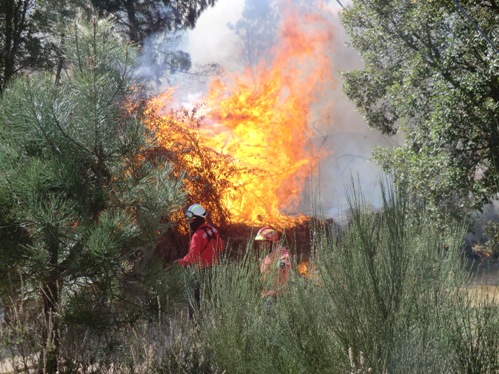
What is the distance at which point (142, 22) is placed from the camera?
18656mm

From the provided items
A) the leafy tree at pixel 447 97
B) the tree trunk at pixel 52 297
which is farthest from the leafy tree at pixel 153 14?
the tree trunk at pixel 52 297

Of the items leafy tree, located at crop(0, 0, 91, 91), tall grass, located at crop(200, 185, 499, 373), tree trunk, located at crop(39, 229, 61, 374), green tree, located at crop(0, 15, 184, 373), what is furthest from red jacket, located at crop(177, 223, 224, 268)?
leafy tree, located at crop(0, 0, 91, 91)

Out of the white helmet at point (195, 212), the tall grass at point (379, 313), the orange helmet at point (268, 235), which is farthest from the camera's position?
the white helmet at point (195, 212)

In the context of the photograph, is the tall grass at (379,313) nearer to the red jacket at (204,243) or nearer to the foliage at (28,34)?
the red jacket at (204,243)

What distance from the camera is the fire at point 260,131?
14.0m

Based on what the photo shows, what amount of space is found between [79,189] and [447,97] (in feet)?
18.3

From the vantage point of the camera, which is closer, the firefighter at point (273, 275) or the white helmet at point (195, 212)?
the firefighter at point (273, 275)

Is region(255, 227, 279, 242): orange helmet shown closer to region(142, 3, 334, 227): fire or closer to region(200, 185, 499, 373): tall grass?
region(200, 185, 499, 373): tall grass

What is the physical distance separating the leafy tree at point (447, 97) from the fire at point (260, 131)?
4562 millimetres

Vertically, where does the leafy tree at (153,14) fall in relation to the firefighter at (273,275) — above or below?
above

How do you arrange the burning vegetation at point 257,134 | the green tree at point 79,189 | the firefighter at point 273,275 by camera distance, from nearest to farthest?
1. the firefighter at point 273,275
2. the green tree at point 79,189
3. the burning vegetation at point 257,134

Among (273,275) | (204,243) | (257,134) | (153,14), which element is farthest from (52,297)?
(153,14)

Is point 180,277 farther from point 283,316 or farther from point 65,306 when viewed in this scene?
point 283,316

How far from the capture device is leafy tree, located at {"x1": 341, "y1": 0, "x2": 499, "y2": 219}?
8805 millimetres
